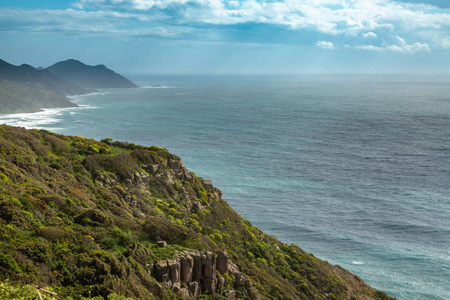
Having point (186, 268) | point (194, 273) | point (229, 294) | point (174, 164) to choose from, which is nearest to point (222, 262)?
point (229, 294)

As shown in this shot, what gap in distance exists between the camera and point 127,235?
26.4 meters

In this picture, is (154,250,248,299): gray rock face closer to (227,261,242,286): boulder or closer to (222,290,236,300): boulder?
(222,290,236,300): boulder

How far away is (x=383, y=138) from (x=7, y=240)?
5349 inches

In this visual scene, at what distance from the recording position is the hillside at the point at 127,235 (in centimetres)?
2139

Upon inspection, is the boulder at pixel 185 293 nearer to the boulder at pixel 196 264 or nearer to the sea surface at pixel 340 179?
the boulder at pixel 196 264

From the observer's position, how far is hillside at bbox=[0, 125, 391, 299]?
2139 centimetres

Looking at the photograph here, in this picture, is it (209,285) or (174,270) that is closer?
(174,270)

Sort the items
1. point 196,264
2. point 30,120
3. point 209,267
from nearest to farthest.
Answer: point 196,264, point 209,267, point 30,120

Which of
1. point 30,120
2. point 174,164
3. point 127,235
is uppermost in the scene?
point 174,164

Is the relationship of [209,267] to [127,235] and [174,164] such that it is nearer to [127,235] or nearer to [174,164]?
[127,235]

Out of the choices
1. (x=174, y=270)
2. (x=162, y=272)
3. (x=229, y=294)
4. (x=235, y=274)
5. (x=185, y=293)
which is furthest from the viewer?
(x=235, y=274)

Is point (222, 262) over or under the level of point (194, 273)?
under

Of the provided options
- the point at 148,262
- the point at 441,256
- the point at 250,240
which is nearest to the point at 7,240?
the point at 148,262

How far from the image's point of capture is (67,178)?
3794 cm
